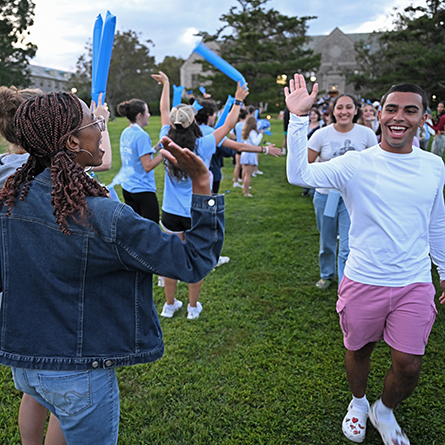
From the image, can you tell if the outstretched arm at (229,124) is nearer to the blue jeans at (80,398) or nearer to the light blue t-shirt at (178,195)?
the light blue t-shirt at (178,195)

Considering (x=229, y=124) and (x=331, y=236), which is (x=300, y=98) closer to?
(x=229, y=124)

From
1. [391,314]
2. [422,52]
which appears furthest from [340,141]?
[422,52]

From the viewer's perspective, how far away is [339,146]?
169 inches

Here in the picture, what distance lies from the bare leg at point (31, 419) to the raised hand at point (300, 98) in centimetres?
212

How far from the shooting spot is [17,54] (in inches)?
1491

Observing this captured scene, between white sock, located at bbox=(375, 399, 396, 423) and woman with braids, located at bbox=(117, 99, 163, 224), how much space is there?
299cm

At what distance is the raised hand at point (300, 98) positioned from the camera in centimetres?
222

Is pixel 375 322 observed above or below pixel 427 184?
below

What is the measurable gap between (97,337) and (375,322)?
1735 millimetres

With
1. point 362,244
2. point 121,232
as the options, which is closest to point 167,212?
point 362,244

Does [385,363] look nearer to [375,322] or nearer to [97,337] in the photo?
[375,322]

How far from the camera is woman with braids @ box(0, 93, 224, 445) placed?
133 cm

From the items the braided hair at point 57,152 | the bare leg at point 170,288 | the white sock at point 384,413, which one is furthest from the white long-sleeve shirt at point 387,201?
the bare leg at point 170,288

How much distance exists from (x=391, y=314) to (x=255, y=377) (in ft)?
4.62
